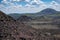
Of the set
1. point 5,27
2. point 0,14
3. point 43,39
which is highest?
point 0,14

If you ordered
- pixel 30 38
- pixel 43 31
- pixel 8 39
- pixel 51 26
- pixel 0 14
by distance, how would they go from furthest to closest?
1. pixel 51 26
2. pixel 43 31
3. pixel 0 14
4. pixel 30 38
5. pixel 8 39

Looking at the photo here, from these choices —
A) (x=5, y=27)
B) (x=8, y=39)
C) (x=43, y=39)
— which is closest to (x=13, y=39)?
(x=8, y=39)

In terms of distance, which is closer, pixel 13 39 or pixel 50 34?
pixel 13 39

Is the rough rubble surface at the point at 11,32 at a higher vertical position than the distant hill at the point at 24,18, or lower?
lower

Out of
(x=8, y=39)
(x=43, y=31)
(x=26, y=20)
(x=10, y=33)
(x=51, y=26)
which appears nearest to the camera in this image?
(x=8, y=39)

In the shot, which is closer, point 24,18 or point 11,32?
point 11,32

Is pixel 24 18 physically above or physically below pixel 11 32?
above

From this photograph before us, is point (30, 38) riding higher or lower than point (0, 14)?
lower

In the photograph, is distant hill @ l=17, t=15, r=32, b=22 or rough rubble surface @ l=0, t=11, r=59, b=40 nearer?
rough rubble surface @ l=0, t=11, r=59, b=40

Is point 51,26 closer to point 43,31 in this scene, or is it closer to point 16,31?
point 43,31

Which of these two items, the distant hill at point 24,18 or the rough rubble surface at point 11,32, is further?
the distant hill at point 24,18

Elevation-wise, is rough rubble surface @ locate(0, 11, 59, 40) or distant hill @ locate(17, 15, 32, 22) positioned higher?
distant hill @ locate(17, 15, 32, 22)
